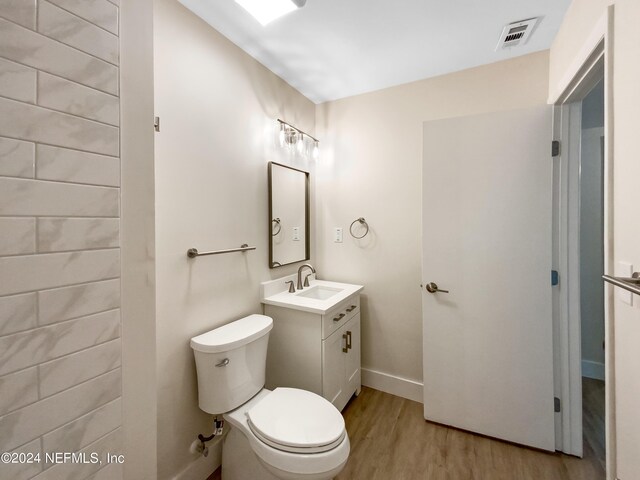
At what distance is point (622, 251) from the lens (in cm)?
89

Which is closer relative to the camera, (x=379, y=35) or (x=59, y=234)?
(x=59, y=234)

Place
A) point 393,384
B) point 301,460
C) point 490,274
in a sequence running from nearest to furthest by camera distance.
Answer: point 301,460, point 490,274, point 393,384

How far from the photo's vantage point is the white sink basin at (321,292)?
2.15 m

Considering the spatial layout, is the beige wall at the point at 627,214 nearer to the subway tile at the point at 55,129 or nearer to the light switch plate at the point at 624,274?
the light switch plate at the point at 624,274

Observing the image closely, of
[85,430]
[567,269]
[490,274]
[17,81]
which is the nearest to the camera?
[17,81]

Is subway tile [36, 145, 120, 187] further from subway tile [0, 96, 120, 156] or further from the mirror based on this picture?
the mirror

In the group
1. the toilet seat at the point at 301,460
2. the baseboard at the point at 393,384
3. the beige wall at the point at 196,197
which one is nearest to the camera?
the toilet seat at the point at 301,460

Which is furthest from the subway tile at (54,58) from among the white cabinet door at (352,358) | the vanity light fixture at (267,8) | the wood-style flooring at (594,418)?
the wood-style flooring at (594,418)

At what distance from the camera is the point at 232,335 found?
1404 mm

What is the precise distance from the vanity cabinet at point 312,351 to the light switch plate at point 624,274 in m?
1.23

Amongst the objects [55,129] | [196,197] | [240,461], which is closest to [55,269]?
[55,129]

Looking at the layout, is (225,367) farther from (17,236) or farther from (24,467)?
(17,236)

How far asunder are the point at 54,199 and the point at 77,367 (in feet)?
1.22

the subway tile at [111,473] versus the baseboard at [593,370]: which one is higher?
the subway tile at [111,473]
